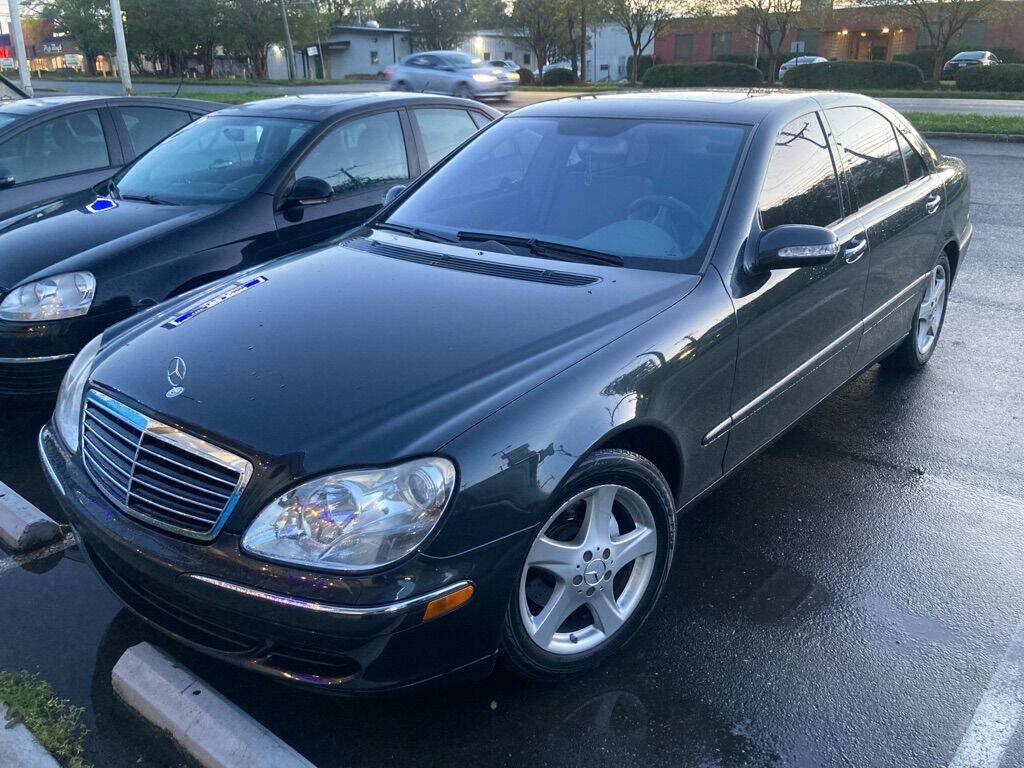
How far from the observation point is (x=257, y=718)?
263 cm

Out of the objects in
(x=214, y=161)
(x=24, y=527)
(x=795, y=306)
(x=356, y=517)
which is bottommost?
(x=24, y=527)

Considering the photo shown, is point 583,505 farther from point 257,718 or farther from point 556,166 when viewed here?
point 556,166

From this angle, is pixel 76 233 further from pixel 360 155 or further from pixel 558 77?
pixel 558 77

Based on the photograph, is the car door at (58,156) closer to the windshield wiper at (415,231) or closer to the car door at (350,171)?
the car door at (350,171)

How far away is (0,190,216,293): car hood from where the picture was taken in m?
4.47

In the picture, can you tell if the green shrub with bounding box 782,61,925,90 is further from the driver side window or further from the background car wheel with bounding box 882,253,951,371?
the driver side window

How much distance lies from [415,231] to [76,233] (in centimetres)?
221

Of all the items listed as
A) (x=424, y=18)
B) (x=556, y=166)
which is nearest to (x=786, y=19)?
(x=424, y=18)

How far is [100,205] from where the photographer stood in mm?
5281

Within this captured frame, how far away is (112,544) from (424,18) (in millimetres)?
63754

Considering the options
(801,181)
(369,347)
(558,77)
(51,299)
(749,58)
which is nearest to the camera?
(369,347)

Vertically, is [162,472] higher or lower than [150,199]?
lower

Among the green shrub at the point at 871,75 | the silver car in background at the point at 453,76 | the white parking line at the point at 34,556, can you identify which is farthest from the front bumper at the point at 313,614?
the green shrub at the point at 871,75

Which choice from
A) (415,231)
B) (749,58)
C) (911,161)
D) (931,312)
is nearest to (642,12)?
(749,58)
